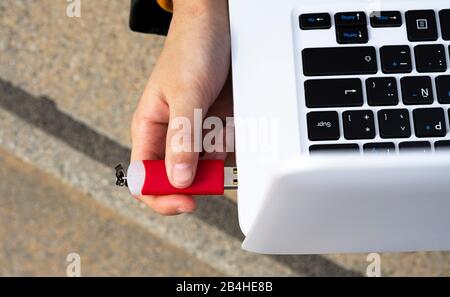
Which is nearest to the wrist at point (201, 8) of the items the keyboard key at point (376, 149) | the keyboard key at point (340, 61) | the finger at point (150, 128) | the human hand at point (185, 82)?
the human hand at point (185, 82)

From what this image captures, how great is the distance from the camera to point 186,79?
812 mm

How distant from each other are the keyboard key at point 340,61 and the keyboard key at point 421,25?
0.18 feet

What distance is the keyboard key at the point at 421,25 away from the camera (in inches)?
26.5

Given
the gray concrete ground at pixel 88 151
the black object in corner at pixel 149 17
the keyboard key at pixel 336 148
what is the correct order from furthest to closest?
1. the gray concrete ground at pixel 88 151
2. the black object in corner at pixel 149 17
3. the keyboard key at pixel 336 148

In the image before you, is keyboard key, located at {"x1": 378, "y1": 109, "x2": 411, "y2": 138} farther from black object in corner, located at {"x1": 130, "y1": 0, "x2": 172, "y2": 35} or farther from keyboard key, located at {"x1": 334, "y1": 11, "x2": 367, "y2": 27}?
black object in corner, located at {"x1": 130, "y1": 0, "x2": 172, "y2": 35}

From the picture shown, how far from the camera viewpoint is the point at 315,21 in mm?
673

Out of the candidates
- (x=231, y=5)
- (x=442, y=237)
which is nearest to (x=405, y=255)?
(x=442, y=237)

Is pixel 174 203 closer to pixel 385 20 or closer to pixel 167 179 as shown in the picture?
pixel 167 179

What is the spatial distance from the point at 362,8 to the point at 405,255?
819 millimetres

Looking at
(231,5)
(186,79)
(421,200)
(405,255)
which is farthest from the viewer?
(405,255)

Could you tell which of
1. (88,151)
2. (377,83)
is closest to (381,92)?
(377,83)

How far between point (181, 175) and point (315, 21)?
25 cm

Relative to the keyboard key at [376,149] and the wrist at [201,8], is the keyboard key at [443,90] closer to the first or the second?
the keyboard key at [376,149]
